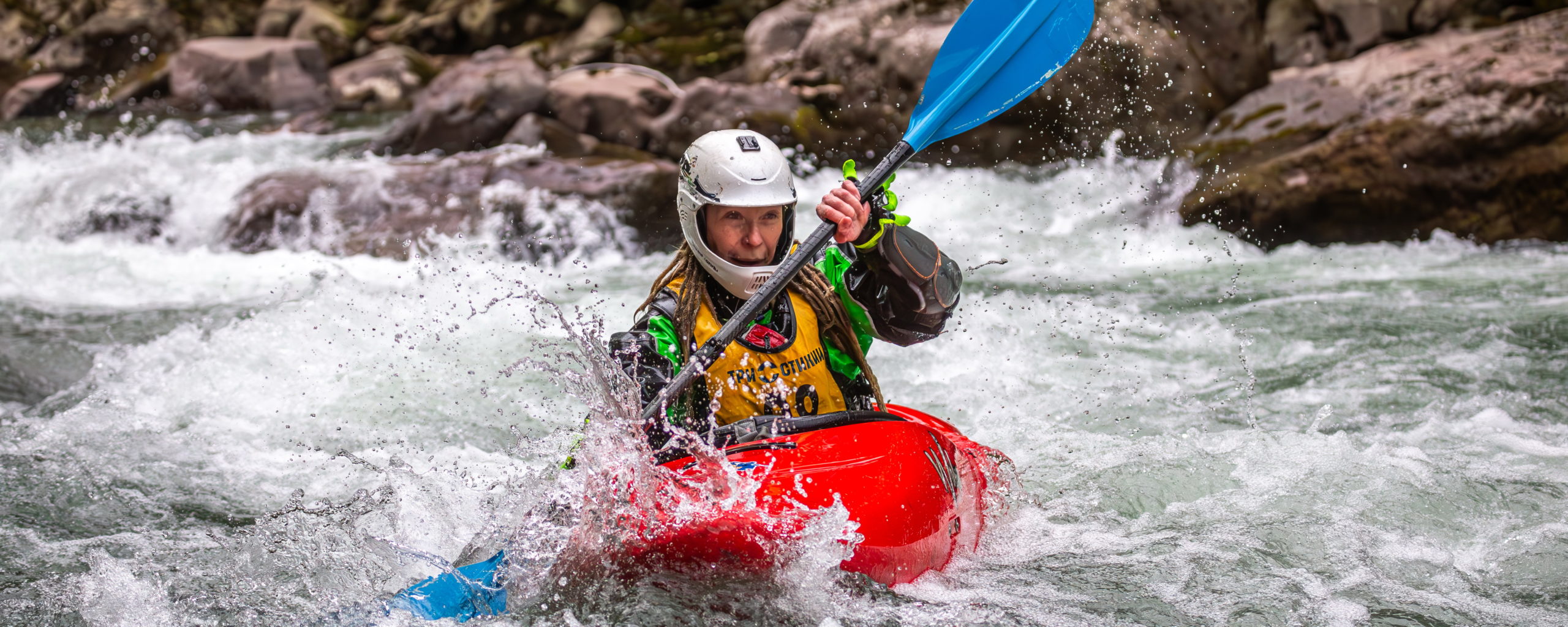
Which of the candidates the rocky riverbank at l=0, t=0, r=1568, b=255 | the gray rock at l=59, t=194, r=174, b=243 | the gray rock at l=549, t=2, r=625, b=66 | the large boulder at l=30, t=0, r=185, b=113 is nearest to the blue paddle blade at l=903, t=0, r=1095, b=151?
the rocky riverbank at l=0, t=0, r=1568, b=255

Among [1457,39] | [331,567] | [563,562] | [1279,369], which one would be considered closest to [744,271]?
[563,562]

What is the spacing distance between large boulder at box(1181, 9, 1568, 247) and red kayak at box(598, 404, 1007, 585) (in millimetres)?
5766

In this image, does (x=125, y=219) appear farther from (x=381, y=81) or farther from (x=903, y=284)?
(x=903, y=284)

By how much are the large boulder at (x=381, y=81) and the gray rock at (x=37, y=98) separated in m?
3.48

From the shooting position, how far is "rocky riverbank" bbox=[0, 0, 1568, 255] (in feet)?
25.1

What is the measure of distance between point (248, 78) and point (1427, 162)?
1302 cm

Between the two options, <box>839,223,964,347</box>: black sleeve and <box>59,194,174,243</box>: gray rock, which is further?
<box>59,194,174,243</box>: gray rock

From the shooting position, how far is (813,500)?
2674 mm

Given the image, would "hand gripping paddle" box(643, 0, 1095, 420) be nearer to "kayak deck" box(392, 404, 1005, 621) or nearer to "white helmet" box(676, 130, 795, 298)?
"white helmet" box(676, 130, 795, 298)

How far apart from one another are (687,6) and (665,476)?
663 inches

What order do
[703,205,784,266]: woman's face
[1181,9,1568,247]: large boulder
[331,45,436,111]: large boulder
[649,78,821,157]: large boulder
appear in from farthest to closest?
[331,45,436,111]: large boulder → [649,78,821,157]: large boulder → [1181,9,1568,247]: large boulder → [703,205,784,266]: woman's face

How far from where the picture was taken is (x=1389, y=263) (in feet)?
23.8

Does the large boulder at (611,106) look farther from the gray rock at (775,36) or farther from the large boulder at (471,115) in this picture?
the gray rock at (775,36)

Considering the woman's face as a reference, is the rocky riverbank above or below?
below
